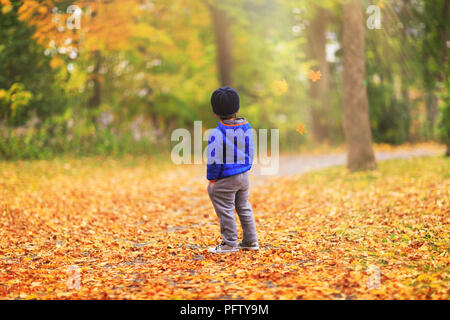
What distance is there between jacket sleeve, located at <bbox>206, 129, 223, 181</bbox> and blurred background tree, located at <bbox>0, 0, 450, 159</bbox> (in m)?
6.02

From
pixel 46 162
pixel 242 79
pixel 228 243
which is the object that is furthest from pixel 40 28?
pixel 242 79

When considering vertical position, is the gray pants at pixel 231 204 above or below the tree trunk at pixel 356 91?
below

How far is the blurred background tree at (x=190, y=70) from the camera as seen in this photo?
12312 mm

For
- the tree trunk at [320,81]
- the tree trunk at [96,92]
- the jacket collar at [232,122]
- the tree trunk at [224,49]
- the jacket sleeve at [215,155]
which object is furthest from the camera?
the tree trunk at [320,81]

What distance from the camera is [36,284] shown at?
4438 millimetres

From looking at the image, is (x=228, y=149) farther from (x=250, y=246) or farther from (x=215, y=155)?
(x=250, y=246)

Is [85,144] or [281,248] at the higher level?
[85,144]

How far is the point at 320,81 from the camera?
76.7 feet

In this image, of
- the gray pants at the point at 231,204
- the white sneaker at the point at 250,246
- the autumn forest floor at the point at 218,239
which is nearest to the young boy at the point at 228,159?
the gray pants at the point at 231,204

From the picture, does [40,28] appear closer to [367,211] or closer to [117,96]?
[367,211]

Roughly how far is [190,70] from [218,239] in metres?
14.0

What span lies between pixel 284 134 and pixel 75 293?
1830 cm

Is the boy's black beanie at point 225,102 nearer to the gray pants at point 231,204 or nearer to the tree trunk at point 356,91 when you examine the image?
the gray pants at point 231,204

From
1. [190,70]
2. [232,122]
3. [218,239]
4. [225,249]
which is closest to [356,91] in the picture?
[218,239]
